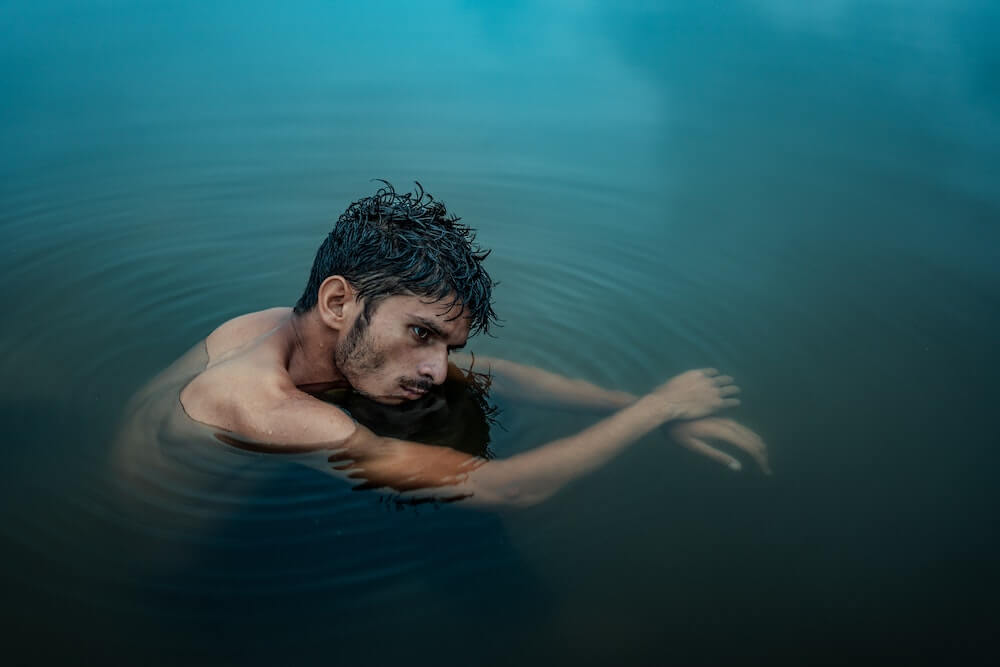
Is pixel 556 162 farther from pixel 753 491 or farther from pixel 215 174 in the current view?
pixel 753 491

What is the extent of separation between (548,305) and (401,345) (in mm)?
1508

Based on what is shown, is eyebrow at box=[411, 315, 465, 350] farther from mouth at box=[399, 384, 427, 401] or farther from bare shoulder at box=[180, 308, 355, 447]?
bare shoulder at box=[180, 308, 355, 447]

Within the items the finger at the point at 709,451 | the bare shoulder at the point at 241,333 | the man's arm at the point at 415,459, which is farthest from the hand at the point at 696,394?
the bare shoulder at the point at 241,333

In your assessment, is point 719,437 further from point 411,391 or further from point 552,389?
point 411,391

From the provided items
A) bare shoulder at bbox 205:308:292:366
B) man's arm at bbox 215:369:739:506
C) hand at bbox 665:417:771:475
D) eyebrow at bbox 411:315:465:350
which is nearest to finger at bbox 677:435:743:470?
hand at bbox 665:417:771:475

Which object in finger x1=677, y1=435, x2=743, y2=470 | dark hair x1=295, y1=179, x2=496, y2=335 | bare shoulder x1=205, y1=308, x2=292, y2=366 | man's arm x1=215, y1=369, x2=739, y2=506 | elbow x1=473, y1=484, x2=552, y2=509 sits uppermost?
dark hair x1=295, y1=179, x2=496, y2=335

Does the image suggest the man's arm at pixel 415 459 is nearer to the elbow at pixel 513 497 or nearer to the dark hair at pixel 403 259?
the elbow at pixel 513 497

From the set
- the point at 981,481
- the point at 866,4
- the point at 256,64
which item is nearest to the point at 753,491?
the point at 981,481

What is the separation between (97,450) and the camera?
357cm

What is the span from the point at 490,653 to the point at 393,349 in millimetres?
1310

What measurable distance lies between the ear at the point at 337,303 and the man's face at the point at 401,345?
2.0 inches

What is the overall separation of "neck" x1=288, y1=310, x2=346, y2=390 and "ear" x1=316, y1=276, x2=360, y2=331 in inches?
3.5

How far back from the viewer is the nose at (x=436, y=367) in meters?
3.61

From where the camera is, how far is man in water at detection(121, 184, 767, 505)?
11.3 ft
